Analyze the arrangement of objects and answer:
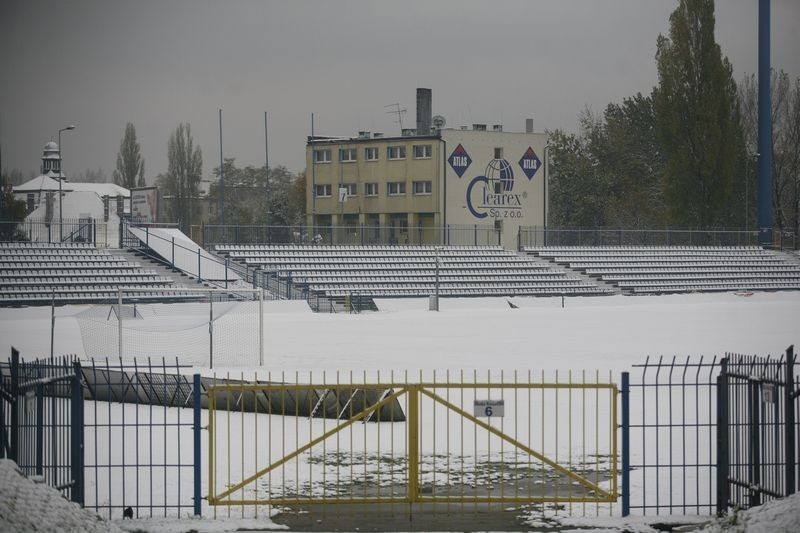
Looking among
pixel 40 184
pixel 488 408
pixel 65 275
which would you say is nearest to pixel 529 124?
pixel 65 275

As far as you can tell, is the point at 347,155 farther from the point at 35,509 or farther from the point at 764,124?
the point at 35,509

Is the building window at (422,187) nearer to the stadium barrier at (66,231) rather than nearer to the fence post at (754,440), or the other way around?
the stadium barrier at (66,231)

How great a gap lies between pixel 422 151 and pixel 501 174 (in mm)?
5321

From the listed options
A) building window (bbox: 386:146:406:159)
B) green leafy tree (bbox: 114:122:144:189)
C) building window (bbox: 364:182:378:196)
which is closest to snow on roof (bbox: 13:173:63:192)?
green leafy tree (bbox: 114:122:144:189)

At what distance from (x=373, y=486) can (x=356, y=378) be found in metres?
7.76

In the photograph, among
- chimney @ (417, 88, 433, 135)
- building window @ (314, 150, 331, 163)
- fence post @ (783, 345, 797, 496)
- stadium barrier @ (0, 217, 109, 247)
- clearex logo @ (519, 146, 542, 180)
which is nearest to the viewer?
fence post @ (783, 345, 797, 496)

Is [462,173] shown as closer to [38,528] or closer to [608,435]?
[608,435]

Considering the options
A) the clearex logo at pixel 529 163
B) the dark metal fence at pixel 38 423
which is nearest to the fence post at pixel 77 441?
the dark metal fence at pixel 38 423

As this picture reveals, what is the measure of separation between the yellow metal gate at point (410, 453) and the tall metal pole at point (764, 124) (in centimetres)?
4592

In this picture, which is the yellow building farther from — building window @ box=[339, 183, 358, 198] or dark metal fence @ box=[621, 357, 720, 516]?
dark metal fence @ box=[621, 357, 720, 516]

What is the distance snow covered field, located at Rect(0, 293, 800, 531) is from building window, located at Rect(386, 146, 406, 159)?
32744mm

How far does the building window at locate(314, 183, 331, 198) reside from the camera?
75000 mm

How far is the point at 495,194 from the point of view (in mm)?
70688

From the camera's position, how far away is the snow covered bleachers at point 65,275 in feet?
121
